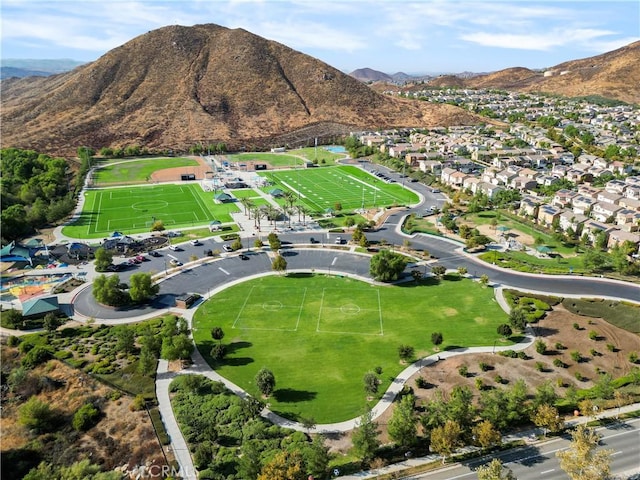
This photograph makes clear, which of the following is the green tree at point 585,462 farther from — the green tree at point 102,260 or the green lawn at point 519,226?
the green tree at point 102,260

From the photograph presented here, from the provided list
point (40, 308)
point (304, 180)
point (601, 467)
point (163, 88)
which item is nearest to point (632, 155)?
point (304, 180)

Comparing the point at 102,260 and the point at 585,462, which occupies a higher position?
the point at 102,260

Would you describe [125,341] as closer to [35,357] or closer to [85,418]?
[35,357]

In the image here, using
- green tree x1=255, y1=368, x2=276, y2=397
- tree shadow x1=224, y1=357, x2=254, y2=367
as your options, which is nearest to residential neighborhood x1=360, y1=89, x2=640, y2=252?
tree shadow x1=224, y1=357, x2=254, y2=367

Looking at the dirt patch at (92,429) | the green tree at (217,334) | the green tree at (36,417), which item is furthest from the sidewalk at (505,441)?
the green tree at (36,417)

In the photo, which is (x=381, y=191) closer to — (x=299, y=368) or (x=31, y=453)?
(x=299, y=368)

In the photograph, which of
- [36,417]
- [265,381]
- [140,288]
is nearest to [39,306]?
[140,288]
